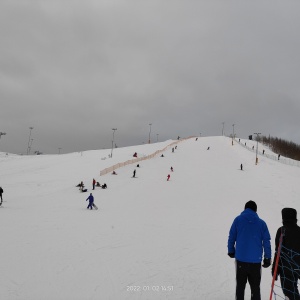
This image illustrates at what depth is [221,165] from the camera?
41469 millimetres

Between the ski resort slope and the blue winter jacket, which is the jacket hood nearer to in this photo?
the blue winter jacket

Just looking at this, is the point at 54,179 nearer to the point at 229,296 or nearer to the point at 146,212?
the point at 146,212

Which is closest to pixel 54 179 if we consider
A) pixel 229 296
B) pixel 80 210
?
pixel 80 210

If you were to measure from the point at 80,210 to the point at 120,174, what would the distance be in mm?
17956

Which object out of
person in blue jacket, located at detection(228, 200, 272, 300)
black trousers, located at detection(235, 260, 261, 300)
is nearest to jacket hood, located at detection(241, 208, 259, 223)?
person in blue jacket, located at detection(228, 200, 272, 300)

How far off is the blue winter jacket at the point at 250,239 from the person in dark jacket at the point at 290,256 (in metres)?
0.25

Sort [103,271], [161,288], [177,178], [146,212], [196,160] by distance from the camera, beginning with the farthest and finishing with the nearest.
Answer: [196,160] < [177,178] < [146,212] < [103,271] < [161,288]

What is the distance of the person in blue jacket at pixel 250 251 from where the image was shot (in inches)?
184

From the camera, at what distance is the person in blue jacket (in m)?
4.68

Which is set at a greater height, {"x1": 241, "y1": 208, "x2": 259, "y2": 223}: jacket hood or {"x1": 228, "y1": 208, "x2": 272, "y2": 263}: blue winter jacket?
{"x1": 241, "y1": 208, "x2": 259, "y2": 223}: jacket hood

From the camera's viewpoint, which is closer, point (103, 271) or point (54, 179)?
point (103, 271)

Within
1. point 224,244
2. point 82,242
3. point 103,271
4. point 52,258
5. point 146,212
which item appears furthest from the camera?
point 146,212
